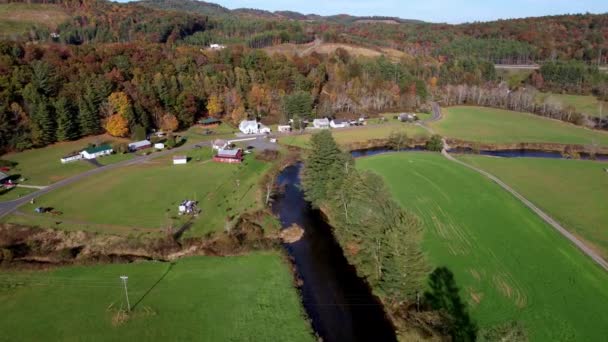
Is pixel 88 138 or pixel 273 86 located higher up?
pixel 273 86

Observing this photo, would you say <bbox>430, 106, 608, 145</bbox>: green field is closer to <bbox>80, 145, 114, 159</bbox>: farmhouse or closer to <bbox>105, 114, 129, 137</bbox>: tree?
<bbox>105, 114, 129, 137</bbox>: tree

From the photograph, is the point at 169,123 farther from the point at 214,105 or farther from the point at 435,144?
the point at 435,144

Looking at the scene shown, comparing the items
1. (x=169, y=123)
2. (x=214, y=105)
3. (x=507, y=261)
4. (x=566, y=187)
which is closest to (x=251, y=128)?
(x=214, y=105)

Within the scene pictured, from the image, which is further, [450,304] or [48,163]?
[48,163]

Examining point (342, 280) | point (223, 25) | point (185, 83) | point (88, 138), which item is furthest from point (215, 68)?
point (223, 25)

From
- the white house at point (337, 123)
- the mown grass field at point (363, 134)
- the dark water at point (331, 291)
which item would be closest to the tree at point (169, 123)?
the mown grass field at point (363, 134)

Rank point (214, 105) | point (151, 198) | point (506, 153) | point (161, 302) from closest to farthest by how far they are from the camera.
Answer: point (161, 302) < point (151, 198) < point (506, 153) < point (214, 105)

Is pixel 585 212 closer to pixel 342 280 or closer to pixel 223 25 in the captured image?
pixel 342 280
